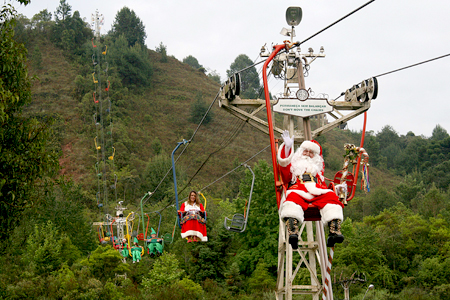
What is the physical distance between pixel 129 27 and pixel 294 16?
321ft

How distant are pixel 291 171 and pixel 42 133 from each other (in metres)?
4.61

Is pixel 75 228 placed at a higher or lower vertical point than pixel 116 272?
higher

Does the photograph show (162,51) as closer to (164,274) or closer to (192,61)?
(192,61)

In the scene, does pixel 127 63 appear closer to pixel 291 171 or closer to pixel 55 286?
pixel 55 286

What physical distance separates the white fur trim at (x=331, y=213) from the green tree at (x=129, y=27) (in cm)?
10098

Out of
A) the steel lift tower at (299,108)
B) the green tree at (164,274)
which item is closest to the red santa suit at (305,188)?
the steel lift tower at (299,108)

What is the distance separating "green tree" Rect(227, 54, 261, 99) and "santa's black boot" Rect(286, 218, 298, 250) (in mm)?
85500

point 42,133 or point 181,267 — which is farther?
point 181,267

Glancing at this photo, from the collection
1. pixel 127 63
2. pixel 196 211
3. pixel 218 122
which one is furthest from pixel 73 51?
pixel 196 211

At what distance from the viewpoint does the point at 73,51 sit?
3610 inches

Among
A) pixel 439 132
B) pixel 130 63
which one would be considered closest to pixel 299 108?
pixel 130 63

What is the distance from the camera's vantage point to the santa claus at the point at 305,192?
24.8ft

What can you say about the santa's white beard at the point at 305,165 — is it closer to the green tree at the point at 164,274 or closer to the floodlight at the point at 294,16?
the floodlight at the point at 294,16

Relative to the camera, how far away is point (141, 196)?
174 ft
